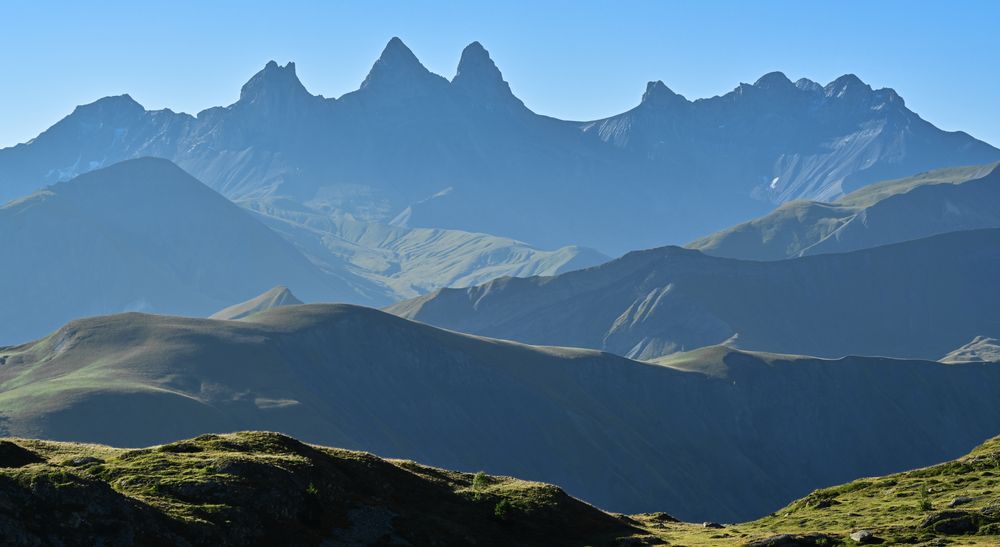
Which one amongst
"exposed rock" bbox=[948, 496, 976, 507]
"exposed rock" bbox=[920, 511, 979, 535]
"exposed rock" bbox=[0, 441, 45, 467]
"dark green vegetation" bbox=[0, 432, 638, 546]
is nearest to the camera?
"dark green vegetation" bbox=[0, 432, 638, 546]

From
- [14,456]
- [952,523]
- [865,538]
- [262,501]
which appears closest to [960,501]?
[952,523]

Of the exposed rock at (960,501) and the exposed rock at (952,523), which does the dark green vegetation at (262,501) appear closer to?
the exposed rock at (952,523)

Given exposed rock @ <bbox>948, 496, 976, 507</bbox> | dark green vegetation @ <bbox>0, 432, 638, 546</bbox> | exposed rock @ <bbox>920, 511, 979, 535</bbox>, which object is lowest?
dark green vegetation @ <bbox>0, 432, 638, 546</bbox>

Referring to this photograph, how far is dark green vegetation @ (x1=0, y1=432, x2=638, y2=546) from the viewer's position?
149 feet

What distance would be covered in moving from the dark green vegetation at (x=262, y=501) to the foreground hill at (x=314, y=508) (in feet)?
0.22

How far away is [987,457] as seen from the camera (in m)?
85.2

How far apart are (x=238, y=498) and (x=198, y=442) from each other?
899 cm

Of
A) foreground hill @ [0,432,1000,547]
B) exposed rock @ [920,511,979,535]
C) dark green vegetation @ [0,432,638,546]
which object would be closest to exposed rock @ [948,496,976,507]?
foreground hill @ [0,432,1000,547]

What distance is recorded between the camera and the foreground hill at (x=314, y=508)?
45906 millimetres

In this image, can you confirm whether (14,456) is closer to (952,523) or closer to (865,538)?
(865,538)

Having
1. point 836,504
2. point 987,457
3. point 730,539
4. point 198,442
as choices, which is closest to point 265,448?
point 198,442

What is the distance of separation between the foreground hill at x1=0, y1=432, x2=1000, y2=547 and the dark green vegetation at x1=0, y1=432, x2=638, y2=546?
7 centimetres

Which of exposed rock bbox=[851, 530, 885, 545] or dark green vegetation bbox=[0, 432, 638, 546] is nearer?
dark green vegetation bbox=[0, 432, 638, 546]

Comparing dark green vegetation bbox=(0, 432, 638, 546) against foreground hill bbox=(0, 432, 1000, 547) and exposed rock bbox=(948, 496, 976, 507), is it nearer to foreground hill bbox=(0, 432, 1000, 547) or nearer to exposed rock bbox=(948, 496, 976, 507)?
foreground hill bbox=(0, 432, 1000, 547)
